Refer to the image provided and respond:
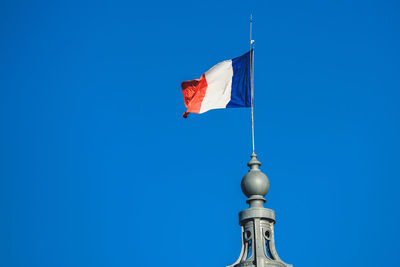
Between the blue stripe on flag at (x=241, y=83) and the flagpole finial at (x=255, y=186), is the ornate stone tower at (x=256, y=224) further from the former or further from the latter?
the blue stripe on flag at (x=241, y=83)

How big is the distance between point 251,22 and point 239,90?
325 centimetres

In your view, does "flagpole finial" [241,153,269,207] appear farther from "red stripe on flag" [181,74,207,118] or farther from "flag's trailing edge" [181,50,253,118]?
"red stripe on flag" [181,74,207,118]

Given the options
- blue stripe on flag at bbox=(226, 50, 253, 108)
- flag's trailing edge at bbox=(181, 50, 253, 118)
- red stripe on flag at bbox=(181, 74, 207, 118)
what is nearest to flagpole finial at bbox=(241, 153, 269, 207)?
blue stripe on flag at bbox=(226, 50, 253, 108)

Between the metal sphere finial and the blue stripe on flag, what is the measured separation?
505 centimetres

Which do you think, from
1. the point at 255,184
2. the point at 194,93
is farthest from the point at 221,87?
the point at 255,184

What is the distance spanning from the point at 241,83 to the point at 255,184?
266 inches

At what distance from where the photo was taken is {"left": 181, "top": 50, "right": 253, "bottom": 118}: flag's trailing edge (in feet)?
101

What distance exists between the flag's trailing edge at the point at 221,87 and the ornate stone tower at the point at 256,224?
18.3 feet

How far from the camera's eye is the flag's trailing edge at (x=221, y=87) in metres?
30.7

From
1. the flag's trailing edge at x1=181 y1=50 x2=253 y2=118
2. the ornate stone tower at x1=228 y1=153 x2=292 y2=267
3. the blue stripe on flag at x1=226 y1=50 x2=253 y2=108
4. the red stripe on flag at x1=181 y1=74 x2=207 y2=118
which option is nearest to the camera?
the ornate stone tower at x1=228 y1=153 x2=292 y2=267

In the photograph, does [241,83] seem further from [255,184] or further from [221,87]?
[255,184]

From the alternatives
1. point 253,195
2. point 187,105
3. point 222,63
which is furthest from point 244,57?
point 253,195

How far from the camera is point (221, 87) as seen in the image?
3147 centimetres

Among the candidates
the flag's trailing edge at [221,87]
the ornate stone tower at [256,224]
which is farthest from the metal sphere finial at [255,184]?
the flag's trailing edge at [221,87]
